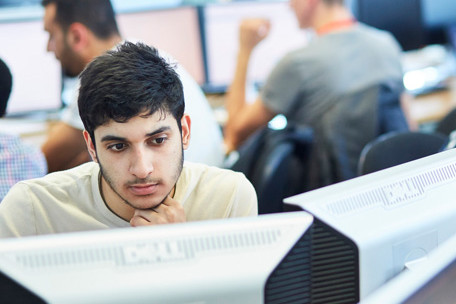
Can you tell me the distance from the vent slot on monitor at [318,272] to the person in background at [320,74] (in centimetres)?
132

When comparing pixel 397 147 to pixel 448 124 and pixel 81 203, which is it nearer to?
pixel 448 124

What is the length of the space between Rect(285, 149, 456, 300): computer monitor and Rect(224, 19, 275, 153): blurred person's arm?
4.61ft

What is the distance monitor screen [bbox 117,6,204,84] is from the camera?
9.00ft

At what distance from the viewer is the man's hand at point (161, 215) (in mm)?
925

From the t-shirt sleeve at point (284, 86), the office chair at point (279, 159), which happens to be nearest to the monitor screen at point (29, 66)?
the t-shirt sleeve at point (284, 86)

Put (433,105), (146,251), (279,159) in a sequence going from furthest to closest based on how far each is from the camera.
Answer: (433,105)
(279,159)
(146,251)

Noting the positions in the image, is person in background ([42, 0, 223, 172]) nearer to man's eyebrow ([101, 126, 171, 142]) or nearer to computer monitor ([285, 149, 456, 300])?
man's eyebrow ([101, 126, 171, 142])

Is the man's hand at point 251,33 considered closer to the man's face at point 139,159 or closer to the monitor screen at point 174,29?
the monitor screen at point 174,29

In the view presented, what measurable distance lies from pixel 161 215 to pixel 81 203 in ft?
0.38

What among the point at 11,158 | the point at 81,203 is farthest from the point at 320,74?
the point at 81,203

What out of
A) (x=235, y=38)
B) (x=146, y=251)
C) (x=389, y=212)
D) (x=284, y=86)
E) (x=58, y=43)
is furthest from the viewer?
(x=235, y=38)

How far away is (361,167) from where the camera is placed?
1597 mm

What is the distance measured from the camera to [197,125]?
4.60ft

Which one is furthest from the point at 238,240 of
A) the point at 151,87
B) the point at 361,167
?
the point at 361,167
